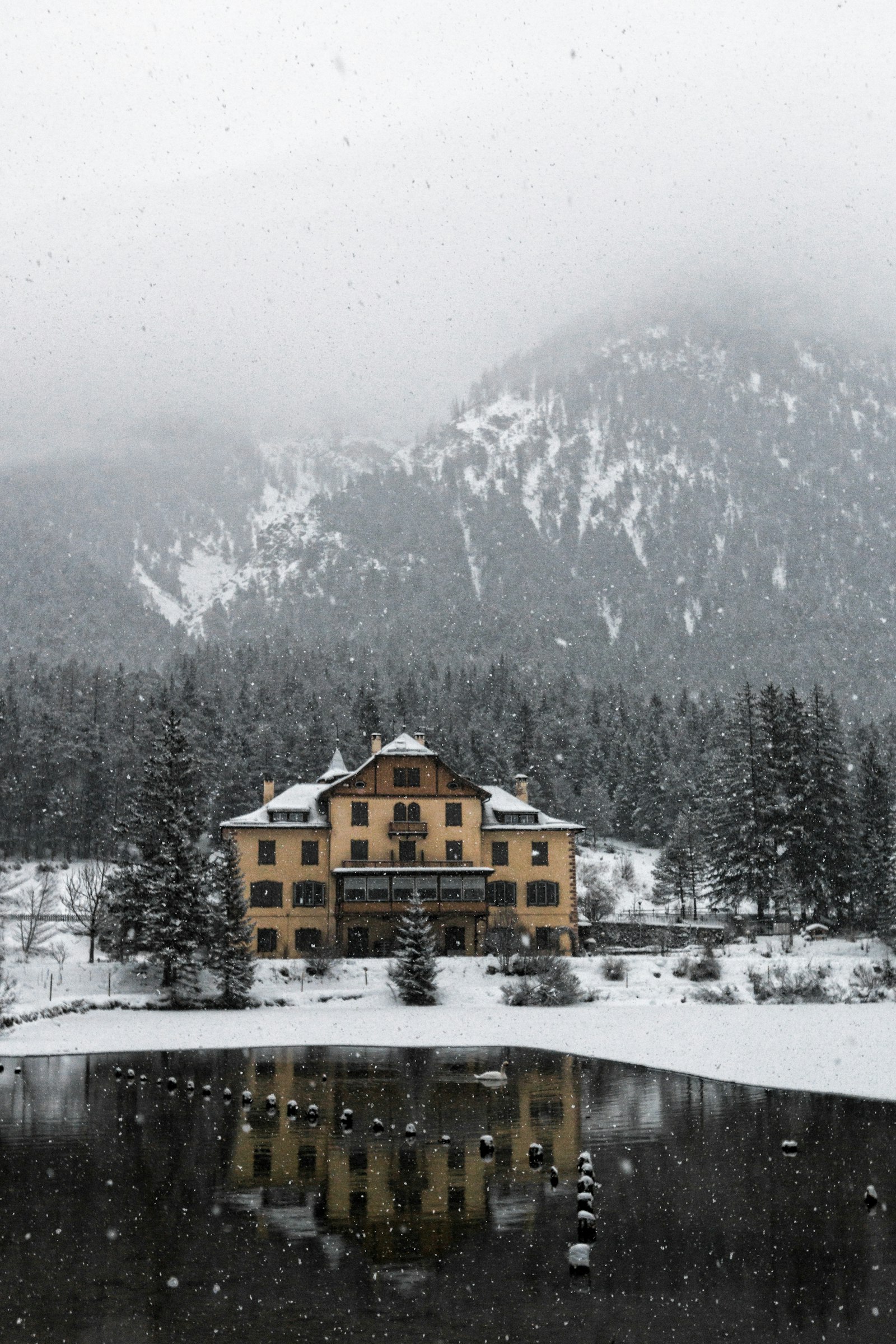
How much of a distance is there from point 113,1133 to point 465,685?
125 m

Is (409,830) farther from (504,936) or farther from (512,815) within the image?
(504,936)

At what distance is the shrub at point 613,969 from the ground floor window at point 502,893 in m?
10.0

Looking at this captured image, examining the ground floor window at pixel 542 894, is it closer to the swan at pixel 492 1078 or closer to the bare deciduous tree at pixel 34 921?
the bare deciduous tree at pixel 34 921

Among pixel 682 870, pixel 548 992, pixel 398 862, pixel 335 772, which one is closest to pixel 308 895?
pixel 398 862

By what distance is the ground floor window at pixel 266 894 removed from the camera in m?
62.7

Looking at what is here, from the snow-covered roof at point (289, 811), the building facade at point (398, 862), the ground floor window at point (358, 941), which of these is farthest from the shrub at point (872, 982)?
the snow-covered roof at point (289, 811)

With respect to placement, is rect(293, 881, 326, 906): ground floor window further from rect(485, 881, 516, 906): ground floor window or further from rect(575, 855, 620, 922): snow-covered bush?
rect(575, 855, 620, 922): snow-covered bush

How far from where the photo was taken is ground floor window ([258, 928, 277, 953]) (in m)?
62.0

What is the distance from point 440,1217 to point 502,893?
1874 inches

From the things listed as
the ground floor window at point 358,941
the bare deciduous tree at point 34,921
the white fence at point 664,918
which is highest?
the bare deciduous tree at point 34,921

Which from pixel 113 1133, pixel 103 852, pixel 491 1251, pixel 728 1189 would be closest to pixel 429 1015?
pixel 113 1133

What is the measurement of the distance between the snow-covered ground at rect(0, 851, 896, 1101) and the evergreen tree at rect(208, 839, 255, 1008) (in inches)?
48.0

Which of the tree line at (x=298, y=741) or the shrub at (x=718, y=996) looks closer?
the shrub at (x=718, y=996)

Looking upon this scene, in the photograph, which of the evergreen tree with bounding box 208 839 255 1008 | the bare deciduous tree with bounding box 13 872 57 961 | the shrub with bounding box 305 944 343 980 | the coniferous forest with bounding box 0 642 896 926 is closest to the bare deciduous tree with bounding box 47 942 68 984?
the bare deciduous tree with bounding box 13 872 57 961
